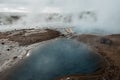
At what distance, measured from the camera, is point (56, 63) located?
29.0 m

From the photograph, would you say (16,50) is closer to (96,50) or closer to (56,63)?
(56,63)

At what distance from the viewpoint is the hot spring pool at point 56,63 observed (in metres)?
25.6

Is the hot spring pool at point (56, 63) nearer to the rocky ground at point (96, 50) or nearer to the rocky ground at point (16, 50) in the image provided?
the rocky ground at point (96, 50)

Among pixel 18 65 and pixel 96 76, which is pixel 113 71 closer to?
pixel 96 76

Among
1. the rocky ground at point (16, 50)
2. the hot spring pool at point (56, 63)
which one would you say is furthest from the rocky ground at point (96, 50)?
the hot spring pool at point (56, 63)

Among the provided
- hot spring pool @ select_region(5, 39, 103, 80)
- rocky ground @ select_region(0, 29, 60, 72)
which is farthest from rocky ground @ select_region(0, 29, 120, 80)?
hot spring pool @ select_region(5, 39, 103, 80)

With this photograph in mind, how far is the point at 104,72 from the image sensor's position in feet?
82.5

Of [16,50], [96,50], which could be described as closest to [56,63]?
[96,50]

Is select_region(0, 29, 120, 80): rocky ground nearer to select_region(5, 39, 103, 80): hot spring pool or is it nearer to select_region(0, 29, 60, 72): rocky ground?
select_region(0, 29, 60, 72): rocky ground

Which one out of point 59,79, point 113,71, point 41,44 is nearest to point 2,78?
point 59,79

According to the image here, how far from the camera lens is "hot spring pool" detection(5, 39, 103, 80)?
25.6 metres

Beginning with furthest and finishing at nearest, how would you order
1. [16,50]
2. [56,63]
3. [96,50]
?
[16,50]
[96,50]
[56,63]

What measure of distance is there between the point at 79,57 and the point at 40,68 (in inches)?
238

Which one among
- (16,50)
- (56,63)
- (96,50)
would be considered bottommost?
(16,50)
